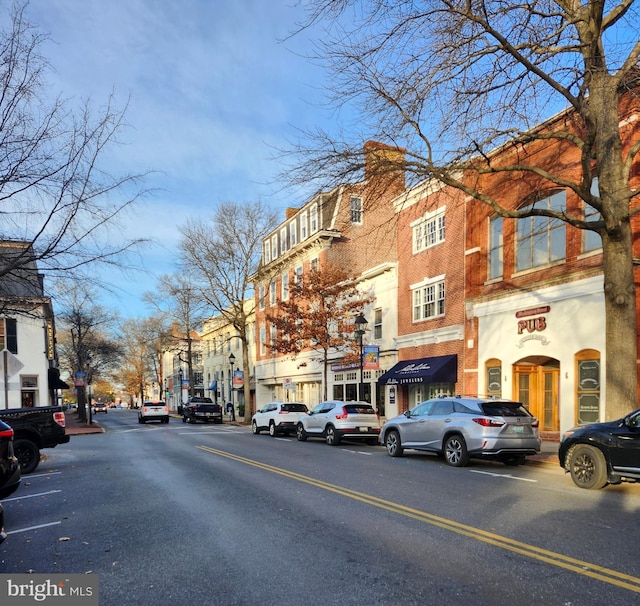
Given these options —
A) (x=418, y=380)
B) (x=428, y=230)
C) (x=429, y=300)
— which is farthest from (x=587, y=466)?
(x=428, y=230)

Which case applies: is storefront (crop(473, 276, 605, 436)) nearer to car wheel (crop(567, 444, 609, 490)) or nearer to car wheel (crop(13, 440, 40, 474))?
car wheel (crop(567, 444, 609, 490))

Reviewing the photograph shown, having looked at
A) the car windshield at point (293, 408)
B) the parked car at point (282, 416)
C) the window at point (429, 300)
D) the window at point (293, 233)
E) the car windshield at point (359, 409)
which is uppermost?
the window at point (293, 233)

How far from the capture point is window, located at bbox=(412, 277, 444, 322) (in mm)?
23031

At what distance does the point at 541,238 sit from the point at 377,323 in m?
10.8

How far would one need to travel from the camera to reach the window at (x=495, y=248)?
66.0ft

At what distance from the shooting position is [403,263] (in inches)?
1016

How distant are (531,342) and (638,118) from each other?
7.29 metres

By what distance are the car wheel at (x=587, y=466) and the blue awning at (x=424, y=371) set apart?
1183cm

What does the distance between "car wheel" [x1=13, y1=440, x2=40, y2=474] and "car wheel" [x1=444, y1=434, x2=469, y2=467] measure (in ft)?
30.9

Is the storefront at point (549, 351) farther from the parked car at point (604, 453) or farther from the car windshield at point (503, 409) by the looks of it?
the parked car at point (604, 453)

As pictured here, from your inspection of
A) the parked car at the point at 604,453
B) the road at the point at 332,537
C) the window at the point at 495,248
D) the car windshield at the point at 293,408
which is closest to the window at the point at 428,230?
the window at the point at 495,248

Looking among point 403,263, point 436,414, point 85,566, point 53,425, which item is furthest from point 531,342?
point 85,566

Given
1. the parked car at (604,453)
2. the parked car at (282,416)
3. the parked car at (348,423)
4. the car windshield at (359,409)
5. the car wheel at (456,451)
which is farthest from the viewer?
the parked car at (282,416)

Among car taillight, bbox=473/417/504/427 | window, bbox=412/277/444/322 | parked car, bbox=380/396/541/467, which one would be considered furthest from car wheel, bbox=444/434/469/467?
window, bbox=412/277/444/322
